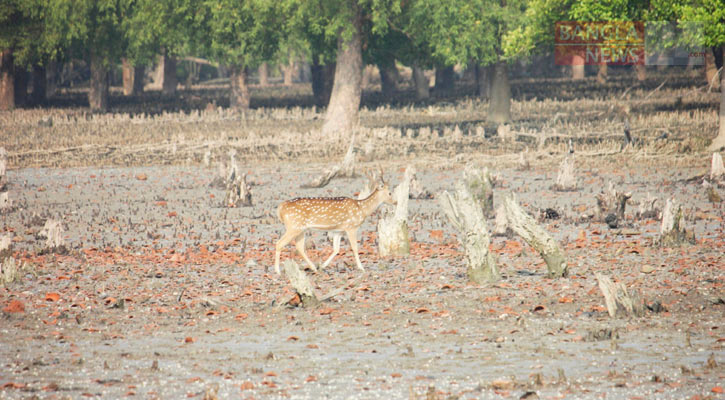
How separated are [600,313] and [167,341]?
4775mm

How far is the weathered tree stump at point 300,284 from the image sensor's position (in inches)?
502

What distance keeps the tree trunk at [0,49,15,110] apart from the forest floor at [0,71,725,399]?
29.3 m

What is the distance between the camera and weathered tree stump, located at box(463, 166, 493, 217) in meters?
21.7

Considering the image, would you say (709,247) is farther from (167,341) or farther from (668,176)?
(668,176)

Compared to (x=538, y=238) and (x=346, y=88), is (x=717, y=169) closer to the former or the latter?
(x=538, y=238)

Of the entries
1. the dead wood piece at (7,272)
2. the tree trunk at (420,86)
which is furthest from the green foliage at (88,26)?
the dead wood piece at (7,272)

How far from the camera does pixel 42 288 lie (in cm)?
1457

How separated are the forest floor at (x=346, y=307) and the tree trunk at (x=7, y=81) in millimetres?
29267

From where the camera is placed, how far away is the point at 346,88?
135 feet

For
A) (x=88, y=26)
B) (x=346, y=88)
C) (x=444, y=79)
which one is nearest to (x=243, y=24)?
(x=346, y=88)

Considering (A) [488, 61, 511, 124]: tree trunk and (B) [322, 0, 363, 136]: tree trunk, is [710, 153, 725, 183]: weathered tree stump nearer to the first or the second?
(B) [322, 0, 363, 136]: tree trunk

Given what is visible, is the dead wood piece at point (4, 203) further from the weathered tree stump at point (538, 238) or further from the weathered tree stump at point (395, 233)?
the weathered tree stump at point (538, 238)

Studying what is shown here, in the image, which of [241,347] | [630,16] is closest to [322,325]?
[241,347]

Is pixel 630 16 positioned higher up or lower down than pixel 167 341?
higher up
